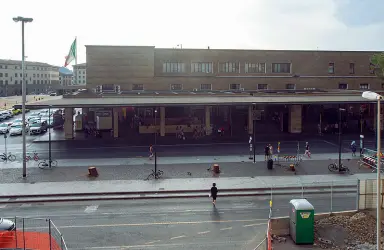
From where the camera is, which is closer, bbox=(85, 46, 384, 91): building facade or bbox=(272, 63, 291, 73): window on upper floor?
bbox=(85, 46, 384, 91): building facade

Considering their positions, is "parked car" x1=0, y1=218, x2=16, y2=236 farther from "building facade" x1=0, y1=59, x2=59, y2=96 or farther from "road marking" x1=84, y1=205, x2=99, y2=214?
"building facade" x1=0, y1=59, x2=59, y2=96

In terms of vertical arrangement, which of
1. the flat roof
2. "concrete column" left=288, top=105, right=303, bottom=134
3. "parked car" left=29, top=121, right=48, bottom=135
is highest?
the flat roof

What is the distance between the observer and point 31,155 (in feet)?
132

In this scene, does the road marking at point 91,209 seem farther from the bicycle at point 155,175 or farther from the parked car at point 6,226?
the bicycle at point 155,175

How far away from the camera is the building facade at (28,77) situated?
155 metres

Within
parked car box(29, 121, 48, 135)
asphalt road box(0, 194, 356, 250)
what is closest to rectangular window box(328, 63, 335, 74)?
asphalt road box(0, 194, 356, 250)

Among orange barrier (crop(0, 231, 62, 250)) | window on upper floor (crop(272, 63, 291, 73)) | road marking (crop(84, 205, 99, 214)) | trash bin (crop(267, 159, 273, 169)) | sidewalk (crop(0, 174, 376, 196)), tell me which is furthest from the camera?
window on upper floor (crop(272, 63, 291, 73))

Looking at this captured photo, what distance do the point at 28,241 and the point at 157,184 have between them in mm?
12787

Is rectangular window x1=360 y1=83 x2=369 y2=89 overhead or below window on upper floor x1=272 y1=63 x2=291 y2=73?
below

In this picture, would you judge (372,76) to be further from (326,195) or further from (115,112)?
(326,195)

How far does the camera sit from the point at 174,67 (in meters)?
66.5

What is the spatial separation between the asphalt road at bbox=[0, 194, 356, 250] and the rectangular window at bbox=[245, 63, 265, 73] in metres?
42.1

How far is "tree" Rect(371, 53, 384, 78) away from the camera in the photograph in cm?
6265

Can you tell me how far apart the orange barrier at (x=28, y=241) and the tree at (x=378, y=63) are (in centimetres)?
5810
